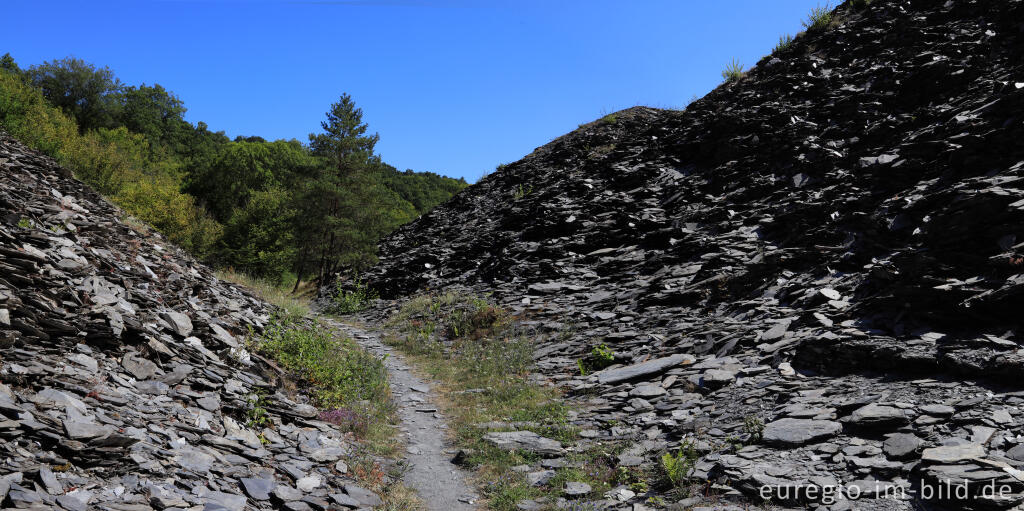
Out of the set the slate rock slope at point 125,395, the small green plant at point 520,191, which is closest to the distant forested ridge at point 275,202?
the small green plant at point 520,191

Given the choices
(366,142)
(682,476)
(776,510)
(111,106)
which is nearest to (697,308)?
(682,476)

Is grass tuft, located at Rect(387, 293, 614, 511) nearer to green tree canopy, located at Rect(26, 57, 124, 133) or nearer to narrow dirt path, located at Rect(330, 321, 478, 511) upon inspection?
narrow dirt path, located at Rect(330, 321, 478, 511)

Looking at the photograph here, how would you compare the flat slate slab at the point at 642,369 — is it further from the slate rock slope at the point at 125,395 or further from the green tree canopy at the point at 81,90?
the green tree canopy at the point at 81,90

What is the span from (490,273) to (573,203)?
19.8 ft

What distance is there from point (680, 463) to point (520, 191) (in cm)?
2503

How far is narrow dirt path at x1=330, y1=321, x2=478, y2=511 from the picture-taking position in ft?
23.1

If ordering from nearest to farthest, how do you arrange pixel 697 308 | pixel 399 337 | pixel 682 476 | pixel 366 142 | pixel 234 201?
1. pixel 682 476
2. pixel 697 308
3. pixel 399 337
4. pixel 366 142
5. pixel 234 201

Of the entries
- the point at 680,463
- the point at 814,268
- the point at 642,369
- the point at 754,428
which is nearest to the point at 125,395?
the point at 680,463

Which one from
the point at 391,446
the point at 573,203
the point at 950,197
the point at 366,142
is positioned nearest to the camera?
the point at 391,446

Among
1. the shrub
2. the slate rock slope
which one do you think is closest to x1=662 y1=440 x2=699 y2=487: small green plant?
the slate rock slope

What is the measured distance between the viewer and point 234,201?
6100cm

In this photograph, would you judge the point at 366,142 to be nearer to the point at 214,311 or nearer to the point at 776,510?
the point at 214,311

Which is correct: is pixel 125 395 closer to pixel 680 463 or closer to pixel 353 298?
pixel 680 463

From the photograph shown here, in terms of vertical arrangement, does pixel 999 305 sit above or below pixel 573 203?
below
